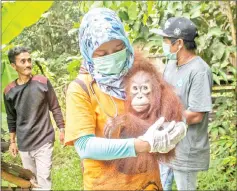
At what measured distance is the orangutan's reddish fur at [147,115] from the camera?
71cm

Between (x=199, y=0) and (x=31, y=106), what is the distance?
3.49 feet

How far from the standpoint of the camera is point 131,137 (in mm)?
717

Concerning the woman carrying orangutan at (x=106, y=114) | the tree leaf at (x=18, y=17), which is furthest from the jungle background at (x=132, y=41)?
the woman carrying orangutan at (x=106, y=114)

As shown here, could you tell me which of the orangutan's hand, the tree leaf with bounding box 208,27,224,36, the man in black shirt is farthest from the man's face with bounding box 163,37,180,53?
the tree leaf with bounding box 208,27,224,36

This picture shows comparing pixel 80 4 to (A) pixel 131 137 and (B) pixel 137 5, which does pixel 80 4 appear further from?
(A) pixel 131 137

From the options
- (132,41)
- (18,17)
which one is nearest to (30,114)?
(132,41)

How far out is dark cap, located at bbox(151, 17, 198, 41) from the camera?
110 centimetres

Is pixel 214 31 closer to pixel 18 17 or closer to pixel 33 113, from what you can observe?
pixel 33 113

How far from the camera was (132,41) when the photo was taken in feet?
3.49

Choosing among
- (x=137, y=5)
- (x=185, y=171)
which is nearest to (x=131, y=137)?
(x=185, y=171)

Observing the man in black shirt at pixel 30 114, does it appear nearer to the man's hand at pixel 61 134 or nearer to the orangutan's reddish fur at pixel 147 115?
the man's hand at pixel 61 134

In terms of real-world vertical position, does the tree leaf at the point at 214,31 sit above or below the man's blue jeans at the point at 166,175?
above

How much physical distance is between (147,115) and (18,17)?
436 millimetres

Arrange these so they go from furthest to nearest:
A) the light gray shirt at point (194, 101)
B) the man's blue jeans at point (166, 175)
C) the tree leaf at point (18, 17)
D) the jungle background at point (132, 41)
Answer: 1. the man's blue jeans at point (166, 175)
2. the light gray shirt at point (194, 101)
3. the jungle background at point (132, 41)
4. the tree leaf at point (18, 17)
